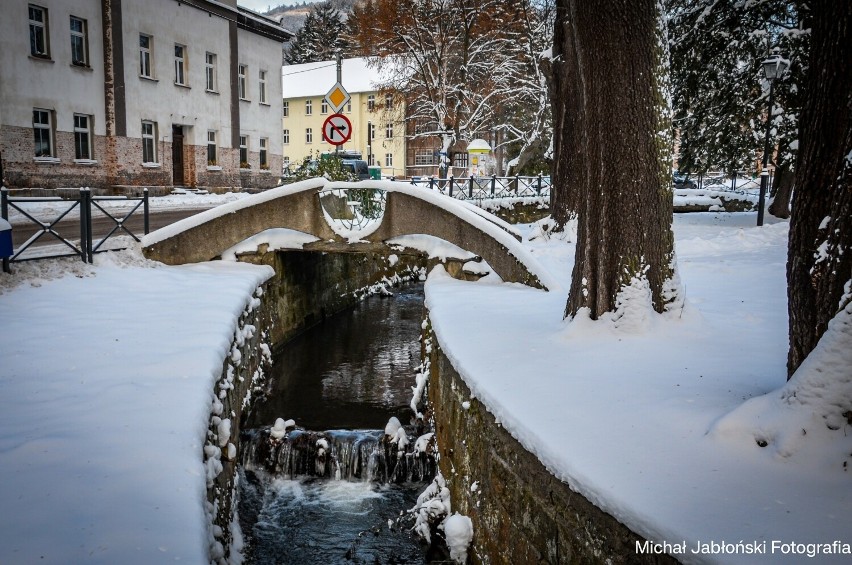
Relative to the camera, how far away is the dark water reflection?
931 cm

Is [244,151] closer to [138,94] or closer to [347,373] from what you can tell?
[138,94]

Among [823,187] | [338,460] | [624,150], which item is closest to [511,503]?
[823,187]

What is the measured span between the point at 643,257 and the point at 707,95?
44.6 feet

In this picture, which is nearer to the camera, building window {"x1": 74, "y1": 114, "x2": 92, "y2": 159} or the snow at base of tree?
the snow at base of tree

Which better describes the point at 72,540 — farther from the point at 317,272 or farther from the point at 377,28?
the point at 377,28

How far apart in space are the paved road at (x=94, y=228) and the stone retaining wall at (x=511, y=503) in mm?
7348

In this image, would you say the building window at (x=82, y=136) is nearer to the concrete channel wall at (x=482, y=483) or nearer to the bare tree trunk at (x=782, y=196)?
the concrete channel wall at (x=482, y=483)

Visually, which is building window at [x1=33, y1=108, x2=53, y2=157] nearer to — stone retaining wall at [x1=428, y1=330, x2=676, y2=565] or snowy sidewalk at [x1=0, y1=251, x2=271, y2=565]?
snowy sidewalk at [x1=0, y1=251, x2=271, y2=565]

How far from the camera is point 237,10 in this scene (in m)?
31.6

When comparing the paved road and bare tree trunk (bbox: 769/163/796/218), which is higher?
bare tree trunk (bbox: 769/163/796/218)

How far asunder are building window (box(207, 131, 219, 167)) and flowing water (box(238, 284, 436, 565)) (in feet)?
68.1

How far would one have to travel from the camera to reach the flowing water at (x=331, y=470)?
6.27 m

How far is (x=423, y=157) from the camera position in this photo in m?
58.0

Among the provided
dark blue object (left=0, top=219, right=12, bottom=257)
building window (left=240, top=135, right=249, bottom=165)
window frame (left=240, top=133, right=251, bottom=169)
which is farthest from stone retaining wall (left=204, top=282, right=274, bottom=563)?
window frame (left=240, top=133, right=251, bottom=169)
